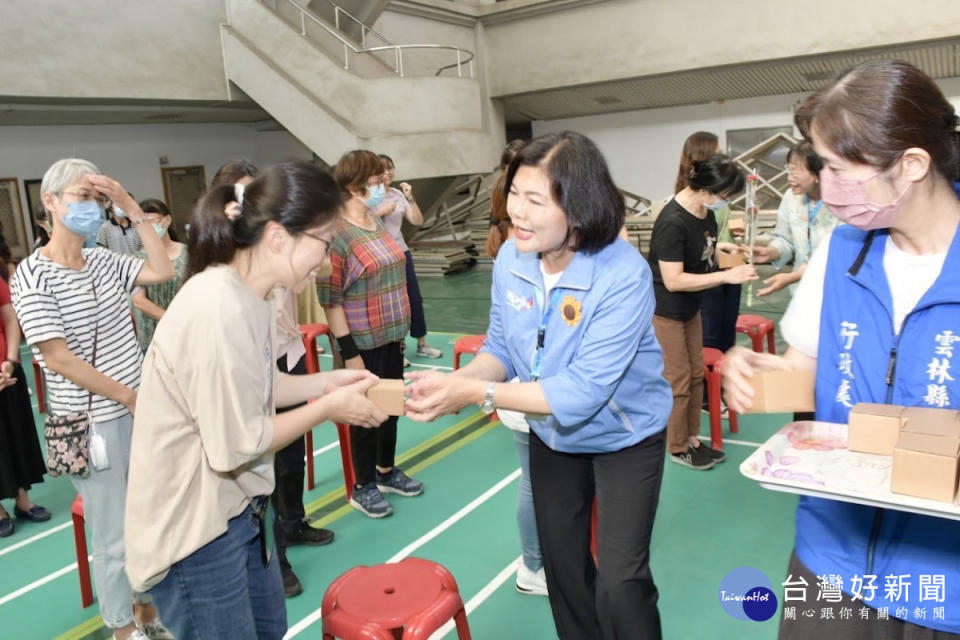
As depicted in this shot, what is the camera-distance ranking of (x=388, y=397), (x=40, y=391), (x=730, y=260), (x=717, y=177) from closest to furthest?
(x=388, y=397), (x=717, y=177), (x=730, y=260), (x=40, y=391)

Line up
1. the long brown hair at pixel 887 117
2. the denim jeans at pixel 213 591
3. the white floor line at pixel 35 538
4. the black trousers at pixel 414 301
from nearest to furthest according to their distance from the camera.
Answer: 1. the long brown hair at pixel 887 117
2. the denim jeans at pixel 213 591
3. the white floor line at pixel 35 538
4. the black trousers at pixel 414 301

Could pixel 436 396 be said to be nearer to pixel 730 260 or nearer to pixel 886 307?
pixel 886 307

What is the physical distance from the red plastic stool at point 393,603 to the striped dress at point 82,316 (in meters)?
1.21

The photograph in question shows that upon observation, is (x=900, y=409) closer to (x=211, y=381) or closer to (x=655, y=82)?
(x=211, y=381)

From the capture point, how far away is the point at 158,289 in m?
4.58

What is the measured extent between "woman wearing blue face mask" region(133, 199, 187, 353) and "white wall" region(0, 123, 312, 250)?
557cm

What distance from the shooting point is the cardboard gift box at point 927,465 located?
4.07ft

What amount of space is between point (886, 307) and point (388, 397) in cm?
144

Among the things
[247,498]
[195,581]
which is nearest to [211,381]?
[247,498]

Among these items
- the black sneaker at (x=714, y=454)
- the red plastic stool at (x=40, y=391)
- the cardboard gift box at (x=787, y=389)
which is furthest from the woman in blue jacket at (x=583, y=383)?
the red plastic stool at (x=40, y=391)

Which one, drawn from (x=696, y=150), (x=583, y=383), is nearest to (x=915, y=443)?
(x=583, y=383)

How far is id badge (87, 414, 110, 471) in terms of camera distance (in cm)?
276

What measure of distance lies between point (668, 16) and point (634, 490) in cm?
1298

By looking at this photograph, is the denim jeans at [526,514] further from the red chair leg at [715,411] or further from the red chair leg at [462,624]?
the red chair leg at [715,411]
